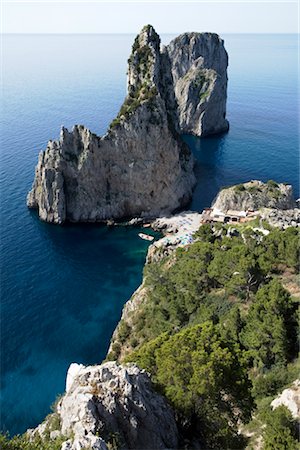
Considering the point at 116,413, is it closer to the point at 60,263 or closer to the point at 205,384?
the point at 205,384

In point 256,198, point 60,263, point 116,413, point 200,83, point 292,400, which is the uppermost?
point 200,83

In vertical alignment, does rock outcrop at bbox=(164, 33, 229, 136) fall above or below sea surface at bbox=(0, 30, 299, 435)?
above

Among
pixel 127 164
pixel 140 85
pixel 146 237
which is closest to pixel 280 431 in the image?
pixel 146 237

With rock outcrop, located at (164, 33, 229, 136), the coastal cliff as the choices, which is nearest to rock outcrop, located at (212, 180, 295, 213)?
the coastal cliff

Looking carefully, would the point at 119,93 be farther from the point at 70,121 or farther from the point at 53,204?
the point at 53,204

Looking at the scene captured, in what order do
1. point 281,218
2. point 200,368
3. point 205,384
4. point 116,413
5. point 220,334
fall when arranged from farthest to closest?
1. point 281,218
2. point 220,334
3. point 200,368
4. point 205,384
5. point 116,413

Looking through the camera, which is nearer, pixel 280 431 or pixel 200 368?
pixel 280 431

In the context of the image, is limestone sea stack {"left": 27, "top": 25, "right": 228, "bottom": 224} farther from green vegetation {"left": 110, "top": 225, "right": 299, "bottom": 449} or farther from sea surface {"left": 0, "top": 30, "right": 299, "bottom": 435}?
green vegetation {"left": 110, "top": 225, "right": 299, "bottom": 449}
